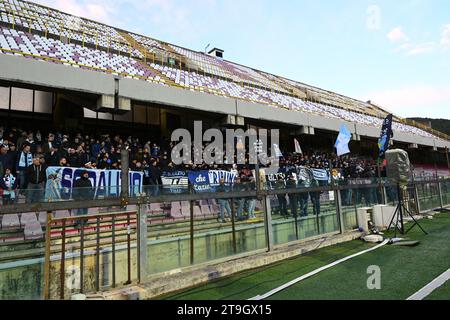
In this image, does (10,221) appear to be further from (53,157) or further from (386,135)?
(386,135)

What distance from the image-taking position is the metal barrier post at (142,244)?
549 centimetres

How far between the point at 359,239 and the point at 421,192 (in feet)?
23.9

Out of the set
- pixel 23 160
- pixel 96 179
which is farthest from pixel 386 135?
pixel 23 160

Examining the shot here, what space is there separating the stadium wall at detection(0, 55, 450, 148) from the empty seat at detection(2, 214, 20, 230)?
869 cm

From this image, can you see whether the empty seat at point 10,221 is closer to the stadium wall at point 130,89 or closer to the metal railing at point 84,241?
the metal railing at point 84,241

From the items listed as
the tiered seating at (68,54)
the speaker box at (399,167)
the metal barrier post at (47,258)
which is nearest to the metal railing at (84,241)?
the metal barrier post at (47,258)

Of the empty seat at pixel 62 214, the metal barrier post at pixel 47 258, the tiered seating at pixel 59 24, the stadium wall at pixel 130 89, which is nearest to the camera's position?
the metal barrier post at pixel 47 258

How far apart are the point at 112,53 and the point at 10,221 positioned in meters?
14.8

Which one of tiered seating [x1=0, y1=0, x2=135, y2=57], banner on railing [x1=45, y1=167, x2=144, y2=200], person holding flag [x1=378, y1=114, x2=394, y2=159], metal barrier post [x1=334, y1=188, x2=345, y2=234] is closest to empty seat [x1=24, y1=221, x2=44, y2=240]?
banner on railing [x1=45, y1=167, x2=144, y2=200]

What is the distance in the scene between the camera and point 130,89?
1373 cm

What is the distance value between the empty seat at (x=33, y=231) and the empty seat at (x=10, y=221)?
0.17 meters

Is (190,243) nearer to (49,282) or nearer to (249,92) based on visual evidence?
(49,282)
